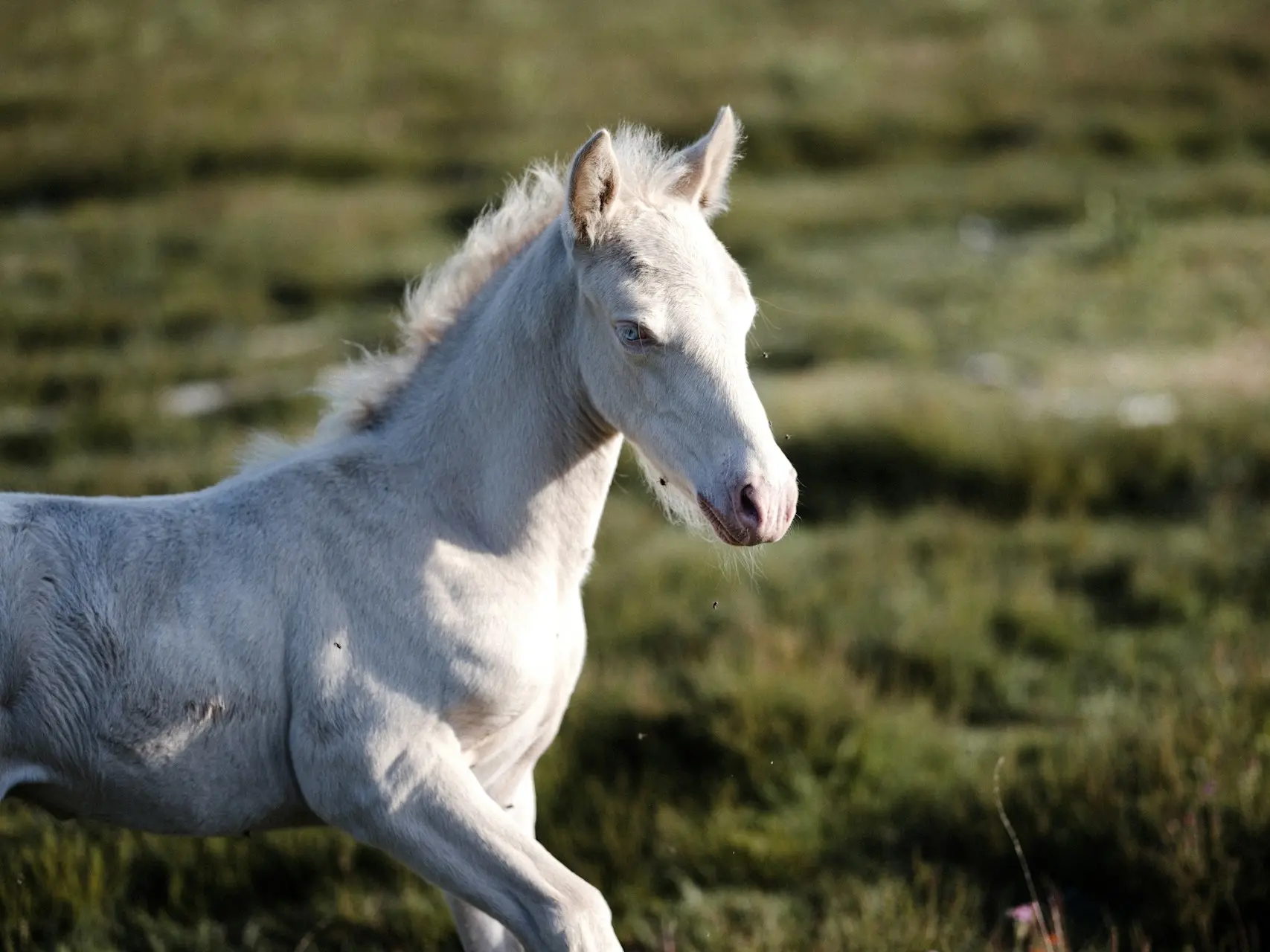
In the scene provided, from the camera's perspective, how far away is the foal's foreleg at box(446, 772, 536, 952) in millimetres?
4133

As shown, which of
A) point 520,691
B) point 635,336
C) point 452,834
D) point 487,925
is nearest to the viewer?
point 452,834

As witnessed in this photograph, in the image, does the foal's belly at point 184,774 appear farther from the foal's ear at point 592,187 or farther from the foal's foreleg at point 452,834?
the foal's ear at point 592,187

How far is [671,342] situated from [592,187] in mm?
459

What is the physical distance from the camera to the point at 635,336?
3590mm

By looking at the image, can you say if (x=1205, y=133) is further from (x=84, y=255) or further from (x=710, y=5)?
(x=84, y=255)

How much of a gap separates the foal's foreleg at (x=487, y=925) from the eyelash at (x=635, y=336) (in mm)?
1352

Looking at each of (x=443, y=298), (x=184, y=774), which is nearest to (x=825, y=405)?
(x=443, y=298)

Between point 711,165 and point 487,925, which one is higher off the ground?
point 711,165

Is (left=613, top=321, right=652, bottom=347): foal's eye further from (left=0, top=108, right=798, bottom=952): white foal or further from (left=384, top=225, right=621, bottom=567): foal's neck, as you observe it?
(left=384, top=225, right=621, bottom=567): foal's neck

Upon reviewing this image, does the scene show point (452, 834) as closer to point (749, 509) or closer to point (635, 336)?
point (749, 509)

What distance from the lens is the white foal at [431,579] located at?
3.51m

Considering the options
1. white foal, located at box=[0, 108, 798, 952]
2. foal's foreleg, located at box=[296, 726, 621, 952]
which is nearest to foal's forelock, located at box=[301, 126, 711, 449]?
white foal, located at box=[0, 108, 798, 952]

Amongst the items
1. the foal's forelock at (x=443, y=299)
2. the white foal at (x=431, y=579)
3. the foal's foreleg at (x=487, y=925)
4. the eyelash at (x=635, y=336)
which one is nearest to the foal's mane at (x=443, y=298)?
the foal's forelock at (x=443, y=299)

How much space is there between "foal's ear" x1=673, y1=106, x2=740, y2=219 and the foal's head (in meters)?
0.04
